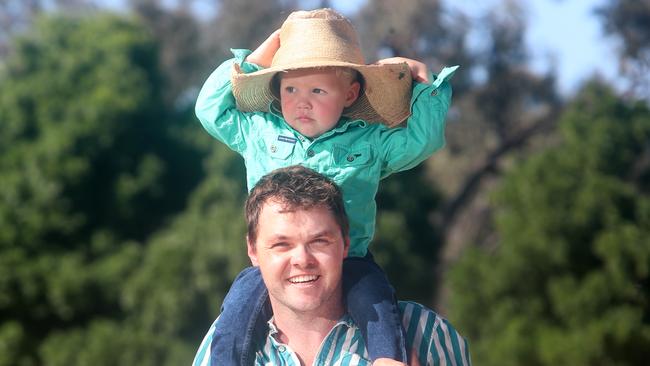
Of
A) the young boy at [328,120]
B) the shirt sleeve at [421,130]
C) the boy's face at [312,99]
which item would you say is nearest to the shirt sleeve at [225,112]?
the young boy at [328,120]

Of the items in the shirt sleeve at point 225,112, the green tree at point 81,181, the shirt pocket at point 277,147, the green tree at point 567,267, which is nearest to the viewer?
the shirt pocket at point 277,147

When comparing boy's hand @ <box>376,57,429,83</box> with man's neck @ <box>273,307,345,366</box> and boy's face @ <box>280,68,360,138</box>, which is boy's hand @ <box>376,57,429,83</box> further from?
man's neck @ <box>273,307,345,366</box>

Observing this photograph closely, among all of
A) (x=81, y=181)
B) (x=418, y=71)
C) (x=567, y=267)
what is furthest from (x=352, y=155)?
(x=81, y=181)

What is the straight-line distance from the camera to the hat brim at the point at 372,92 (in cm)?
497

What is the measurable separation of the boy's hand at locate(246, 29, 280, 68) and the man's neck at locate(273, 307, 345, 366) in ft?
3.43

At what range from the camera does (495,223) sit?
20828 millimetres

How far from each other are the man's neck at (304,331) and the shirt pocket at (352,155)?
0.58 metres

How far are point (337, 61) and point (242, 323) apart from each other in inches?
39.2

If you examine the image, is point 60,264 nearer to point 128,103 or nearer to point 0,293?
point 0,293

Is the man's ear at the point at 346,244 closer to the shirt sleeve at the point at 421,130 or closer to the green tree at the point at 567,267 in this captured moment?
the shirt sleeve at the point at 421,130

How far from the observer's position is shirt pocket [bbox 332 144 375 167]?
16.2 ft

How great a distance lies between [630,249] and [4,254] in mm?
9957

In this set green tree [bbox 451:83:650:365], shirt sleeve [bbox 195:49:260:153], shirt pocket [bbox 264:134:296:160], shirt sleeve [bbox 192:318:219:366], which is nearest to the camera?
shirt sleeve [bbox 192:318:219:366]

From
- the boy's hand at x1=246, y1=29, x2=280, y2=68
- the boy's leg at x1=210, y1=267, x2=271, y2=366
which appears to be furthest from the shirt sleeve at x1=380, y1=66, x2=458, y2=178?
the boy's leg at x1=210, y1=267, x2=271, y2=366
